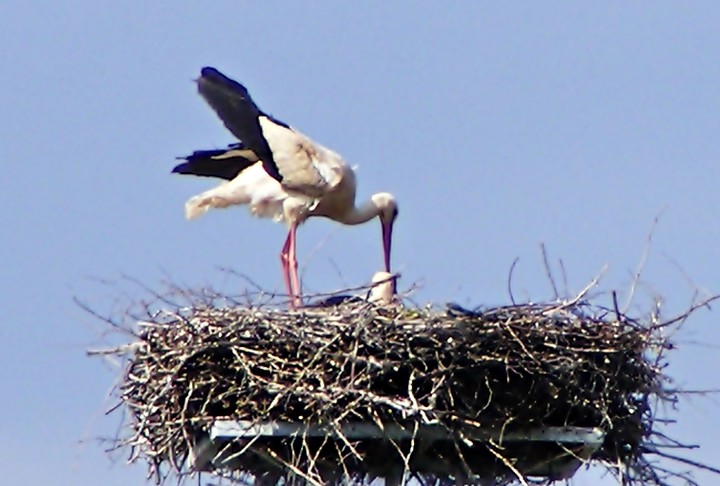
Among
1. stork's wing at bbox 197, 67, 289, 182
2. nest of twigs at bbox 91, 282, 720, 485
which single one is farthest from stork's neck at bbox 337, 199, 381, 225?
nest of twigs at bbox 91, 282, 720, 485

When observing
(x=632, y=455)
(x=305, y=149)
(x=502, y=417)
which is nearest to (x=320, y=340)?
(x=502, y=417)

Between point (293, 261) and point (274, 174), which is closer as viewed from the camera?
point (274, 174)

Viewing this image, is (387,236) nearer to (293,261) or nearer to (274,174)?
(293,261)

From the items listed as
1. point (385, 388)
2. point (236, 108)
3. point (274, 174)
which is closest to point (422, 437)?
point (385, 388)

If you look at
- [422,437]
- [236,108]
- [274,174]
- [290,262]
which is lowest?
[422,437]

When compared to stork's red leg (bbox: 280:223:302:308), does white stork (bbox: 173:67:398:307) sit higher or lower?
higher

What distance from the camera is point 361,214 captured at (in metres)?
13.6

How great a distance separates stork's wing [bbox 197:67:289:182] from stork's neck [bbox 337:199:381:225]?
558 mm

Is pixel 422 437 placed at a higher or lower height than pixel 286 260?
lower

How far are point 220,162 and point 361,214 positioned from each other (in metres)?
1.00

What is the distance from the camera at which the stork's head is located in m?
13.6

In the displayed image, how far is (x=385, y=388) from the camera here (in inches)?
386

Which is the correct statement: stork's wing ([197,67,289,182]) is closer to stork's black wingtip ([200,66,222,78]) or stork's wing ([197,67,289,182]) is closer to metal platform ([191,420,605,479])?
stork's black wingtip ([200,66,222,78])

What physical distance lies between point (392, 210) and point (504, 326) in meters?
3.86
